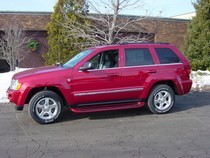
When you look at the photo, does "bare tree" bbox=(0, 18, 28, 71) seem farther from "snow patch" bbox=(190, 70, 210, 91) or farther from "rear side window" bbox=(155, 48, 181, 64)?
"rear side window" bbox=(155, 48, 181, 64)

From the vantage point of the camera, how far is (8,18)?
19.2 meters

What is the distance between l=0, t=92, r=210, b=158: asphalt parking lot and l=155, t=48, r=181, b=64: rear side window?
1.34 meters

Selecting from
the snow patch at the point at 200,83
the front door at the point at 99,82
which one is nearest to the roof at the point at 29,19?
the snow patch at the point at 200,83

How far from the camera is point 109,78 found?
6.92m

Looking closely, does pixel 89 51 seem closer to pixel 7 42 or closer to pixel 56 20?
pixel 56 20

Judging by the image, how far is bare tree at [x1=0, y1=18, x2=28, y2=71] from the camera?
17812mm

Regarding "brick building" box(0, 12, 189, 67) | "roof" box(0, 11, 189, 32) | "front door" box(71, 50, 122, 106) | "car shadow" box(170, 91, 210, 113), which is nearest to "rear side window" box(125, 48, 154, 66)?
"front door" box(71, 50, 122, 106)

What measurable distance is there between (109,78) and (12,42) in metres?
12.5

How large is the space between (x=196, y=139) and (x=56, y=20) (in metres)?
13.6

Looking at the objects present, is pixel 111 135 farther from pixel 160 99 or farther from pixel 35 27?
pixel 35 27

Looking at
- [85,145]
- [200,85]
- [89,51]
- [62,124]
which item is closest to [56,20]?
[200,85]

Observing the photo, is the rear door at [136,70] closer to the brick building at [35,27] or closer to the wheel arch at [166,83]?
the wheel arch at [166,83]

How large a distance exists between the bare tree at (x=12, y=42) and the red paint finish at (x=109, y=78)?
11.5 meters

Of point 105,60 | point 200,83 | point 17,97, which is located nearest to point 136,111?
point 105,60
